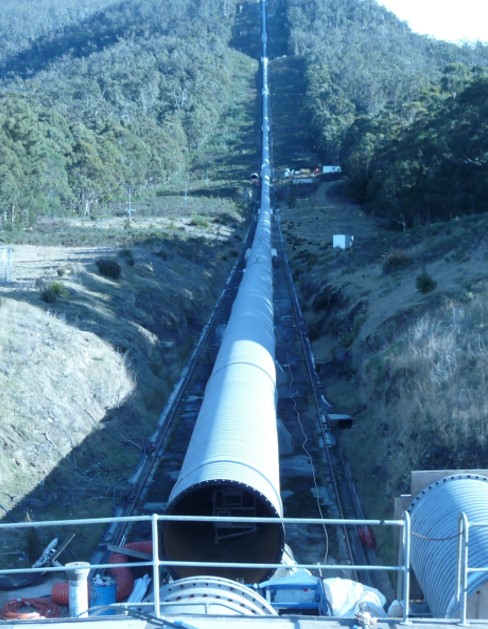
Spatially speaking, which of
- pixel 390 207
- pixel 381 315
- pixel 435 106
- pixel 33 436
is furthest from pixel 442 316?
pixel 435 106

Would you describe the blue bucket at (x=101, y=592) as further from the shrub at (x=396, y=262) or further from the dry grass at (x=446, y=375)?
the shrub at (x=396, y=262)

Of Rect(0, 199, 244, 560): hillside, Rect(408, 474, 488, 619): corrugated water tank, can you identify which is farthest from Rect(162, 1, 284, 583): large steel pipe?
Rect(0, 199, 244, 560): hillside

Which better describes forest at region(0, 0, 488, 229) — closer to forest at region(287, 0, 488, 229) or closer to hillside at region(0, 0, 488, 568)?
forest at region(287, 0, 488, 229)

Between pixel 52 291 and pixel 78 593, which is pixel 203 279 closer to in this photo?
pixel 52 291

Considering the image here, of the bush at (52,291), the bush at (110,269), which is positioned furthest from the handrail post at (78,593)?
the bush at (110,269)

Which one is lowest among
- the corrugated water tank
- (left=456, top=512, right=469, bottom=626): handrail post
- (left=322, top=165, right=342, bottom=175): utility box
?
the corrugated water tank


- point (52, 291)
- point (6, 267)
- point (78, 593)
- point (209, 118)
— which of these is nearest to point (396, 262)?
point (52, 291)
